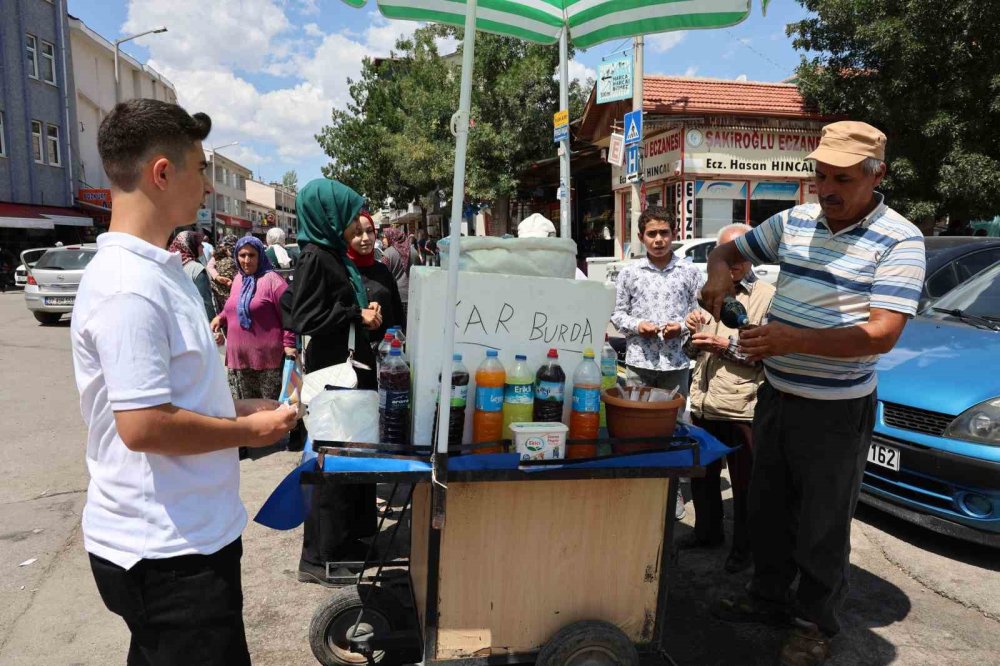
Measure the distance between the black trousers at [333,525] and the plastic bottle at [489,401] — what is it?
152 centimetres

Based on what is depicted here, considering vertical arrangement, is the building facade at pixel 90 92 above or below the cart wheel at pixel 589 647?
above

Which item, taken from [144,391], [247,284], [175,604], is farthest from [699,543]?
[247,284]

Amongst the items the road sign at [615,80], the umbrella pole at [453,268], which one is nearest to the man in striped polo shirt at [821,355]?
the umbrella pole at [453,268]

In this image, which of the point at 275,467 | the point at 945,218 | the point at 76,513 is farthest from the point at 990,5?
the point at 76,513

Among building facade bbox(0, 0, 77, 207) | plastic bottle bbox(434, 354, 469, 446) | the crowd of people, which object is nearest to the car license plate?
the crowd of people

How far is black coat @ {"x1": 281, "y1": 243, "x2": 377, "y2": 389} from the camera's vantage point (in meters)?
3.52

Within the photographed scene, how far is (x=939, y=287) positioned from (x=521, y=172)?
1819 centimetres

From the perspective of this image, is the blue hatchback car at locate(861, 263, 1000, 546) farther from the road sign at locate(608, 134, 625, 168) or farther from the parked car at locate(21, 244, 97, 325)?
the parked car at locate(21, 244, 97, 325)

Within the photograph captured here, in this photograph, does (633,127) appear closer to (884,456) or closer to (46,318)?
(884,456)

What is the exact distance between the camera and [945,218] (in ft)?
49.3

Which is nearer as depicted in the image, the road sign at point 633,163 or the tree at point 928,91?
the road sign at point 633,163

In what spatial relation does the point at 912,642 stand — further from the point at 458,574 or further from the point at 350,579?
the point at 350,579

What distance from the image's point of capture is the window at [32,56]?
88.8 feet

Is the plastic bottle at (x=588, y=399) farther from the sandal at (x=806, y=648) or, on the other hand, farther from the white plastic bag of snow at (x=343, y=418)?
the sandal at (x=806, y=648)
